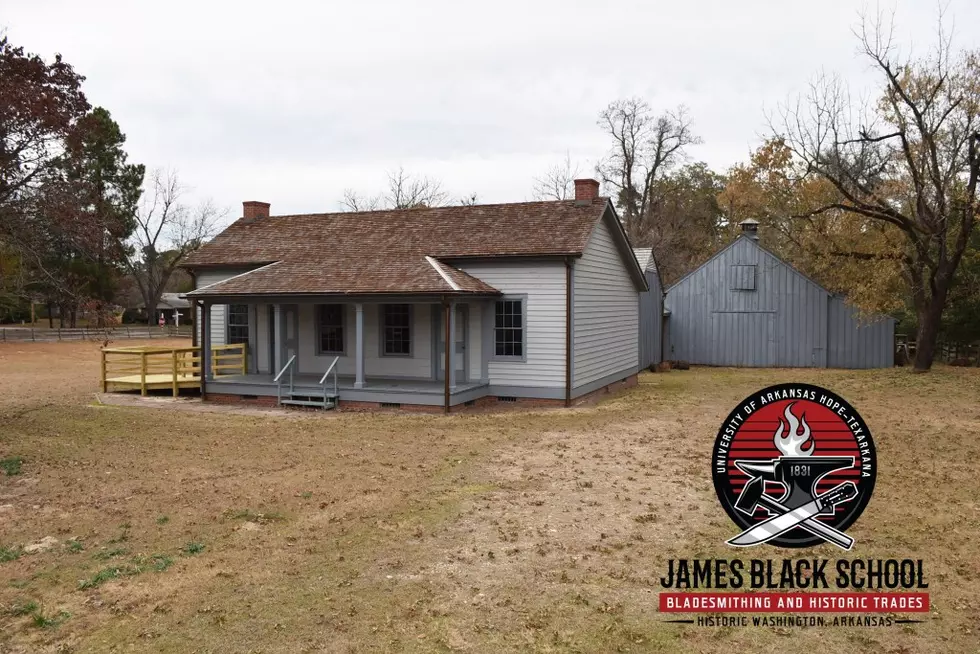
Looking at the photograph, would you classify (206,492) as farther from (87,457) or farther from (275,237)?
(275,237)

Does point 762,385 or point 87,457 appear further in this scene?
point 762,385

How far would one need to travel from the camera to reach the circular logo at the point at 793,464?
17.5ft

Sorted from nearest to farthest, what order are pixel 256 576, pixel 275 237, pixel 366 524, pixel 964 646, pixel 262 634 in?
1. pixel 964 646
2. pixel 262 634
3. pixel 256 576
4. pixel 366 524
5. pixel 275 237

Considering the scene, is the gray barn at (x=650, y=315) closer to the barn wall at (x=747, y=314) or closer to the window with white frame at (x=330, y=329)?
the barn wall at (x=747, y=314)

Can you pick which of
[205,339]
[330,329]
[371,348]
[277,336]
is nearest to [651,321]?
[371,348]

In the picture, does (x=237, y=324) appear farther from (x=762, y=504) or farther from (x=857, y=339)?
(x=857, y=339)

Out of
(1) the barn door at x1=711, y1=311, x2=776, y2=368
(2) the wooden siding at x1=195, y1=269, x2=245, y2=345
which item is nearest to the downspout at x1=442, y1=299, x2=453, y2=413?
(2) the wooden siding at x1=195, y1=269, x2=245, y2=345

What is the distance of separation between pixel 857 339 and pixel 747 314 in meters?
3.90

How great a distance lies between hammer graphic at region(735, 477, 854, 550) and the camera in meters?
5.80

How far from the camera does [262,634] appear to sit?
5.46m

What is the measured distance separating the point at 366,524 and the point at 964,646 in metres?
5.42

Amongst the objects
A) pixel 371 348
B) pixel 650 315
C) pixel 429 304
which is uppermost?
pixel 429 304

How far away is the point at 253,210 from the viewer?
23.7 meters

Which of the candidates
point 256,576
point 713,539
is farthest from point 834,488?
point 256,576
